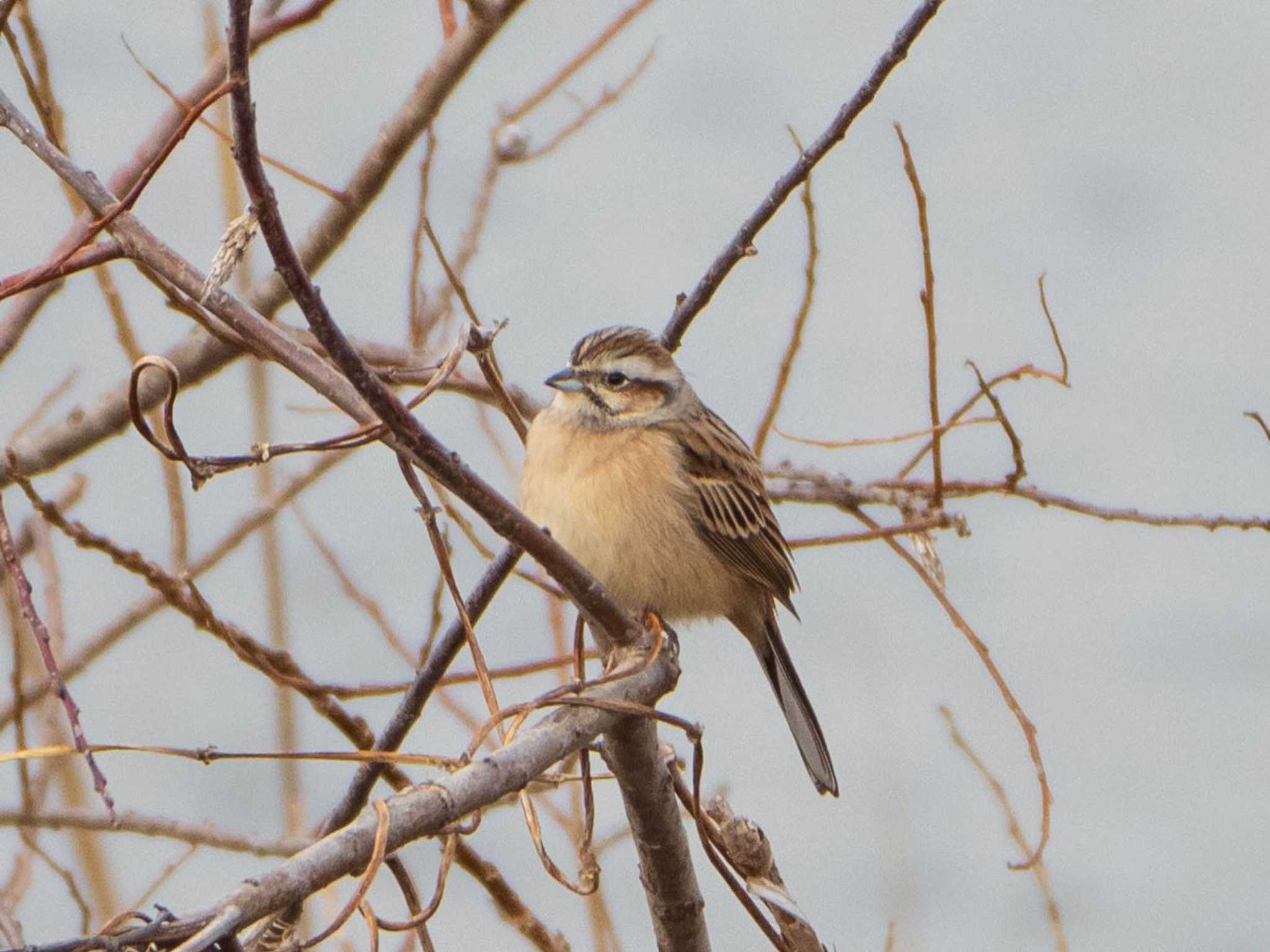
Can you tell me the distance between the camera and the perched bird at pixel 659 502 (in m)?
3.39

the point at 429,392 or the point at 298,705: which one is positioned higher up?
the point at 298,705

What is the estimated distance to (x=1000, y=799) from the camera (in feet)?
8.12

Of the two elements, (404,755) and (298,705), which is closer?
(404,755)

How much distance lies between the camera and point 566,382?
357 centimetres

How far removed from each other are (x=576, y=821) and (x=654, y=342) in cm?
110

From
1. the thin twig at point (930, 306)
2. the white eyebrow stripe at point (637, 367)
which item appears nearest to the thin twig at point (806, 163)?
the thin twig at point (930, 306)

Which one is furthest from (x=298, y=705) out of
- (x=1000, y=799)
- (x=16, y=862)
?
(x=1000, y=799)

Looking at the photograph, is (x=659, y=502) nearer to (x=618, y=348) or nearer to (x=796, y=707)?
(x=618, y=348)

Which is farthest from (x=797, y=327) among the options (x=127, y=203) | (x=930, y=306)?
(x=127, y=203)

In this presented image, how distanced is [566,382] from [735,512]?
0.48 meters

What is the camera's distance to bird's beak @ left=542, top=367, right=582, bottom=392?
3.54 meters

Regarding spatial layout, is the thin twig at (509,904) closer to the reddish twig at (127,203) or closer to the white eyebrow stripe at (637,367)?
the reddish twig at (127,203)

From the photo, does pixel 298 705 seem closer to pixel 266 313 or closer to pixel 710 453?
pixel 266 313

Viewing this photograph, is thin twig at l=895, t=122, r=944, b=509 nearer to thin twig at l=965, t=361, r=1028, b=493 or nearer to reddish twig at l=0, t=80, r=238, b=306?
thin twig at l=965, t=361, r=1028, b=493
